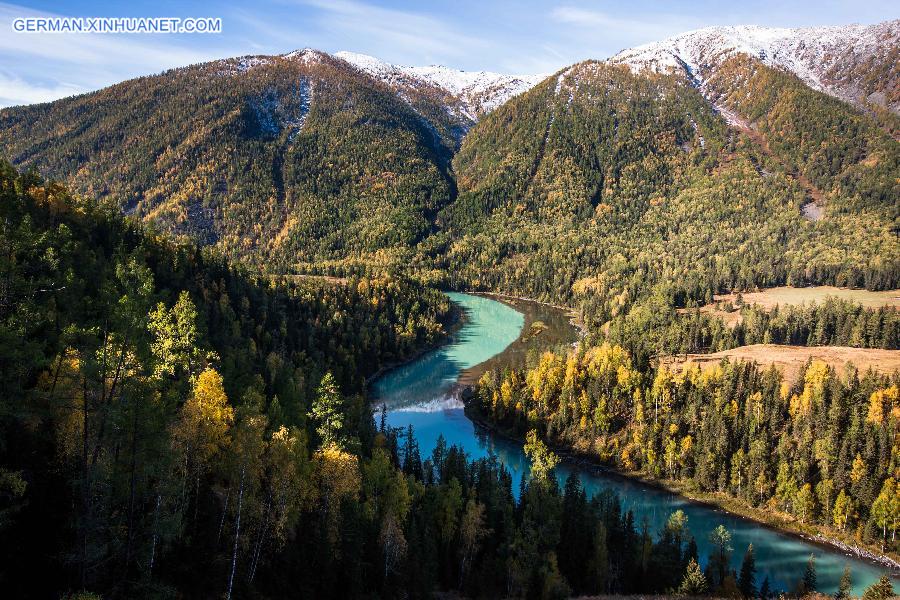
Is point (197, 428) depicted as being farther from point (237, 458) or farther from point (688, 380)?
point (688, 380)

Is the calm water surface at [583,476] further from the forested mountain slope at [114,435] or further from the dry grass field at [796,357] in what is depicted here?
the forested mountain slope at [114,435]

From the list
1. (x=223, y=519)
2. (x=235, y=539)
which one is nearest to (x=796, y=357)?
(x=223, y=519)

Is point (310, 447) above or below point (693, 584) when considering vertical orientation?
above

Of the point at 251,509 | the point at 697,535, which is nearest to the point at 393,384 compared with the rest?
the point at 697,535

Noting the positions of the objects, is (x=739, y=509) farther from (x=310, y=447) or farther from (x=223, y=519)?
(x=223, y=519)

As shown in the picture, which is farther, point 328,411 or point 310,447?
point 310,447
